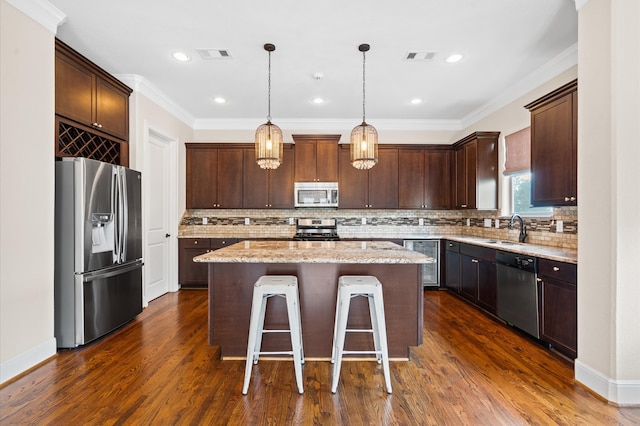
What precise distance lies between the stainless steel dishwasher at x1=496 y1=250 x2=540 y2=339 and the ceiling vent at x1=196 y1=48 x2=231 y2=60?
11.8 ft

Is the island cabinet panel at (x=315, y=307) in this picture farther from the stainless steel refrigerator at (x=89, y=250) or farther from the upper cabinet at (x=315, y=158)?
the upper cabinet at (x=315, y=158)

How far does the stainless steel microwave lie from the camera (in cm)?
535

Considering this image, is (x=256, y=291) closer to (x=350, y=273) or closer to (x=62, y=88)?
(x=350, y=273)

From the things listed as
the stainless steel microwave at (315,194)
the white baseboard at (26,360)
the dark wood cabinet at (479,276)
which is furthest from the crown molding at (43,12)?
the dark wood cabinet at (479,276)

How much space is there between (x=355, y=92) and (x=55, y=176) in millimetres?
3443

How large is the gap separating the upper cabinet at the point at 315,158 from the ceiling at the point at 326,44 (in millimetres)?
851

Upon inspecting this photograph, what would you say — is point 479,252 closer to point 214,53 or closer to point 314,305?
point 314,305

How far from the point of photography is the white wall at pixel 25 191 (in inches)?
90.4

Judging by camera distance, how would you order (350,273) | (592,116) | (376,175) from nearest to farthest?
(592,116)
(350,273)
(376,175)

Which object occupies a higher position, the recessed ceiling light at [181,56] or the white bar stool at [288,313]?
the recessed ceiling light at [181,56]

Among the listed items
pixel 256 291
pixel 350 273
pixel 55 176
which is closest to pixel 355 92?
pixel 350 273

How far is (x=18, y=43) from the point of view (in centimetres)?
240

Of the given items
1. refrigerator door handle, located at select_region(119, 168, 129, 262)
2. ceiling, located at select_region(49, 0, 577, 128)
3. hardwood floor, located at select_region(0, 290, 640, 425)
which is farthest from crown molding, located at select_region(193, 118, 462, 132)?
hardwood floor, located at select_region(0, 290, 640, 425)

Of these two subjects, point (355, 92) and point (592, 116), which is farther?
point (355, 92)
